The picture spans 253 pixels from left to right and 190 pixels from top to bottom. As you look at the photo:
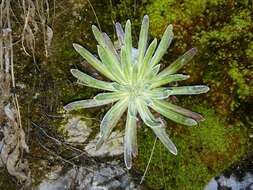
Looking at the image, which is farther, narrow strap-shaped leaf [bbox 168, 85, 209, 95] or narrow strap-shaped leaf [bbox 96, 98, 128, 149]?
narrow strap-shaped leaf [bbox 96, 98, 128, 149]

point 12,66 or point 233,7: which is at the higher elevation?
point 233,7

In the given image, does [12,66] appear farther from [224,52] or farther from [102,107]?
[224,52]

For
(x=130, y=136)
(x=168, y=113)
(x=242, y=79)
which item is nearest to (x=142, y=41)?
(x=168, y=113)

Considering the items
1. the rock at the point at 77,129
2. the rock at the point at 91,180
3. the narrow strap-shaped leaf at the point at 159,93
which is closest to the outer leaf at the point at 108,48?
the narrow strap-shaped leaf at the point at 159,93

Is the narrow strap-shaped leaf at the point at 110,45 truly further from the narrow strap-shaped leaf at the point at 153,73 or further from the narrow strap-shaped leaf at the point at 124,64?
the narrow strap-shaped leaf at the point at 153,73

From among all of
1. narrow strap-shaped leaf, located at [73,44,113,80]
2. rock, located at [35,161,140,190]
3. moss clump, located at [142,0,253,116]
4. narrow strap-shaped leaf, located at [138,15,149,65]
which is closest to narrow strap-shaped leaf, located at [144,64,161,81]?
narrow strap-shaped leaf, located at [138,15,149,65]

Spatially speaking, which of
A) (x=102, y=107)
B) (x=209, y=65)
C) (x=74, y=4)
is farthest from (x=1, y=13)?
(x=209, y=65)

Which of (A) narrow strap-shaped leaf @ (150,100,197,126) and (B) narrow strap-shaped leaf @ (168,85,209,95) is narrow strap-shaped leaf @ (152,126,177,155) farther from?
(B) narrow strap-shaped leaf @ (168,85,209,95)

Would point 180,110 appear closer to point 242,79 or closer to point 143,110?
point 143,110
